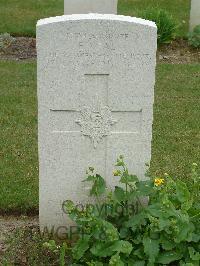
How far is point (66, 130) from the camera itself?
382cm

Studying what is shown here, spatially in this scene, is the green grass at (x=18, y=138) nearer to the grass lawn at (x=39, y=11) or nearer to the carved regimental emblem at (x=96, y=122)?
the carved regimental emblem at (x=96, y=122)

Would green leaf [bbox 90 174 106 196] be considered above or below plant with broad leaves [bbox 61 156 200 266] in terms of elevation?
above

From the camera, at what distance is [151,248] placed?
3506 millimetres

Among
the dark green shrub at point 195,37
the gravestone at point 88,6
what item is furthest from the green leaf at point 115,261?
the dark green shrub at point 195,37

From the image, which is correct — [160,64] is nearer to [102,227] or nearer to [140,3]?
[140,3]

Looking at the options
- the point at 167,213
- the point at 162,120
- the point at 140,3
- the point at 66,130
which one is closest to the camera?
the point at 167,213

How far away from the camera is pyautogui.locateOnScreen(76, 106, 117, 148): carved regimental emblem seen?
12.4ft

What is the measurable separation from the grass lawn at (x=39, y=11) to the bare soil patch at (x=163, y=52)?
1.21 feet

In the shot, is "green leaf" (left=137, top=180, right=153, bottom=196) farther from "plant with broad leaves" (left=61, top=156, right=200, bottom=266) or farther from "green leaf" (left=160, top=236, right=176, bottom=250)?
"green leaf" (left=160, top=236, right=176, bottom=250)

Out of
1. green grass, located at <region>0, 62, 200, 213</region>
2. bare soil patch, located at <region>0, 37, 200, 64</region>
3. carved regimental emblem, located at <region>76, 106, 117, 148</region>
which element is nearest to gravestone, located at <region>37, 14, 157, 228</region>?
carved regimental emblem, located at <region>76, 106, 117, 148</region>

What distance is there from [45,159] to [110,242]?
2.39ft

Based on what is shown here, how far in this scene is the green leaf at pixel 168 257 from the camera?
350 centimetres

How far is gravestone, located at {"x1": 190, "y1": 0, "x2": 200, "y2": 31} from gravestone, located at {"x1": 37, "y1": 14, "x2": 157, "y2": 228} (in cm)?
573

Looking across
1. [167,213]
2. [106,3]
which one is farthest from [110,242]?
[106,3]
